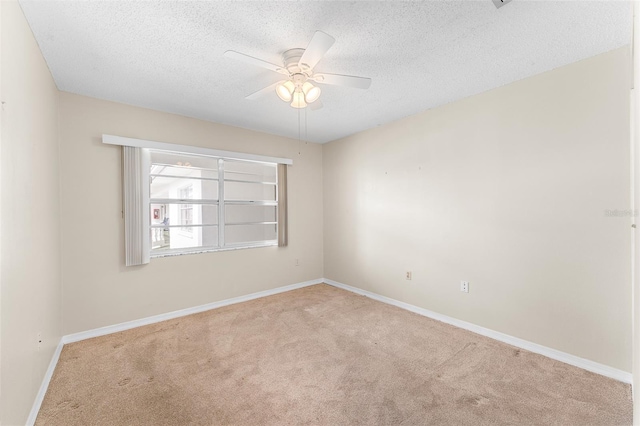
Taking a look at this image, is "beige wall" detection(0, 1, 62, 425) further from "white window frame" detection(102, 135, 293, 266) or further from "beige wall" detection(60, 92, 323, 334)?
"white window frame" detection(102, 135, 293, 266)

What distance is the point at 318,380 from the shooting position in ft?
6.60

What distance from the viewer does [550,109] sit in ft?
7.61

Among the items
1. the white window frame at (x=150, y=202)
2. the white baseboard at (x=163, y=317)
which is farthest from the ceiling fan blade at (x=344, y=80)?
the white baseboard at (x=163, y=317)

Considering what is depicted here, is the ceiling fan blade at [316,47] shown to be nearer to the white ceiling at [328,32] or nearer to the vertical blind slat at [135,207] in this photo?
the white ceiling at [328,32]

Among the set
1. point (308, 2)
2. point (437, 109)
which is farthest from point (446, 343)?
point (308, 2)

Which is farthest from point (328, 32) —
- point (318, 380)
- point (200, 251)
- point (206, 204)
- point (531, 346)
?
point (531, 346)

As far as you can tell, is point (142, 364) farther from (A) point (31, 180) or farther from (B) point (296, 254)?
(B) point (296, 254)

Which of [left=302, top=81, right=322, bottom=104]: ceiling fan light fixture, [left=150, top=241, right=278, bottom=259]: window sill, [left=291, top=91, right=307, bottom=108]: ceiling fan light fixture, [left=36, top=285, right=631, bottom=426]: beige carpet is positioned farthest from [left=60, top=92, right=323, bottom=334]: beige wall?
[left=302, top=81, right=322, bottom=104]: ceiling fan light fixture

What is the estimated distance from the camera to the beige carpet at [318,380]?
1666 millimetres

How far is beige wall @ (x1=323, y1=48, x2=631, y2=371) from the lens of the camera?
6.71 feet

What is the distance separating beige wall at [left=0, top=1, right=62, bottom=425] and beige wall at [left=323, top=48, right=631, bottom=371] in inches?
136

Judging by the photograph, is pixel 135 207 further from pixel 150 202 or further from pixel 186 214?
pixel 186 214

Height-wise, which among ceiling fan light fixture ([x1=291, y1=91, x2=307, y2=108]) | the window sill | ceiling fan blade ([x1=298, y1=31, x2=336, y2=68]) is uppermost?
ceiling fan blade ([x1=298, y1=31, x2=336, y2=68])

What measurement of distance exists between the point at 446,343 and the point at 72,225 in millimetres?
3940
